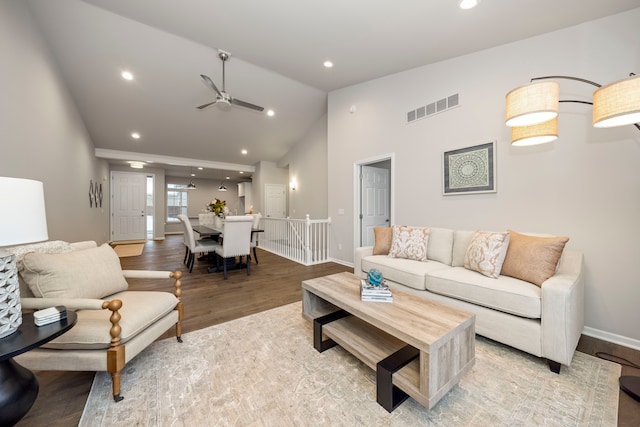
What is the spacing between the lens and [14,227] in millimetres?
1051

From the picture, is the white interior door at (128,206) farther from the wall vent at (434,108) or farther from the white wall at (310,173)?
the wall vent at (434,108)

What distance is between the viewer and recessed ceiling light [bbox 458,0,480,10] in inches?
90.4

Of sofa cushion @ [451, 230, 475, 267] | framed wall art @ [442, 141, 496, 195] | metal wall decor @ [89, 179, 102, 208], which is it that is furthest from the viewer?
metal wall decor @ [89, 179, 102, 208]

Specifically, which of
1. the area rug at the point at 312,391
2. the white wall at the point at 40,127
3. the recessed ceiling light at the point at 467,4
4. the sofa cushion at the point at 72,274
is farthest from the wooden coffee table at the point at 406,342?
the recessed ceiling light at the point at 467,4

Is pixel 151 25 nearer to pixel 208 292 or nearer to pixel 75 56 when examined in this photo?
pixel 75 56

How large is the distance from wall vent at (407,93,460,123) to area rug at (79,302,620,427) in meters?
2.92

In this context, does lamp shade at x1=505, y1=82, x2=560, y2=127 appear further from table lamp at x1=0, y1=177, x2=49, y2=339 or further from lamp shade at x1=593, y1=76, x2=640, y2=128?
table lamp at x1=0, y1=177, x2=49, y2=339

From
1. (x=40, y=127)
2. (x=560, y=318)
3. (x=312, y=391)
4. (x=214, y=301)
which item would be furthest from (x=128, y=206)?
(x=560, y=318)

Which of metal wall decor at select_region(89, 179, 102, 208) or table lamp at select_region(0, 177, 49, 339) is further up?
metal wall decor at select_region(89, 179, 102, 208)

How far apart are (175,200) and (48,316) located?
10651mm

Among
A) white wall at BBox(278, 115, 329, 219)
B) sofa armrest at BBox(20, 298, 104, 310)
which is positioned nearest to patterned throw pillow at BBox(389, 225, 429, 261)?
sofa armrest at BBox(20, 298, 104, 310)

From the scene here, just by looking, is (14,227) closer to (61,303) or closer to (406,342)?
(61,303)

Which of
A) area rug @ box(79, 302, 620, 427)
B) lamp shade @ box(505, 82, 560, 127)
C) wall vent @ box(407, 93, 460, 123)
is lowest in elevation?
area rug @ box(79, 302, 620, 427)

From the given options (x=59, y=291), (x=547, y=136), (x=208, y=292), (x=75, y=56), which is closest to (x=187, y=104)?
(x=75, y=56)
